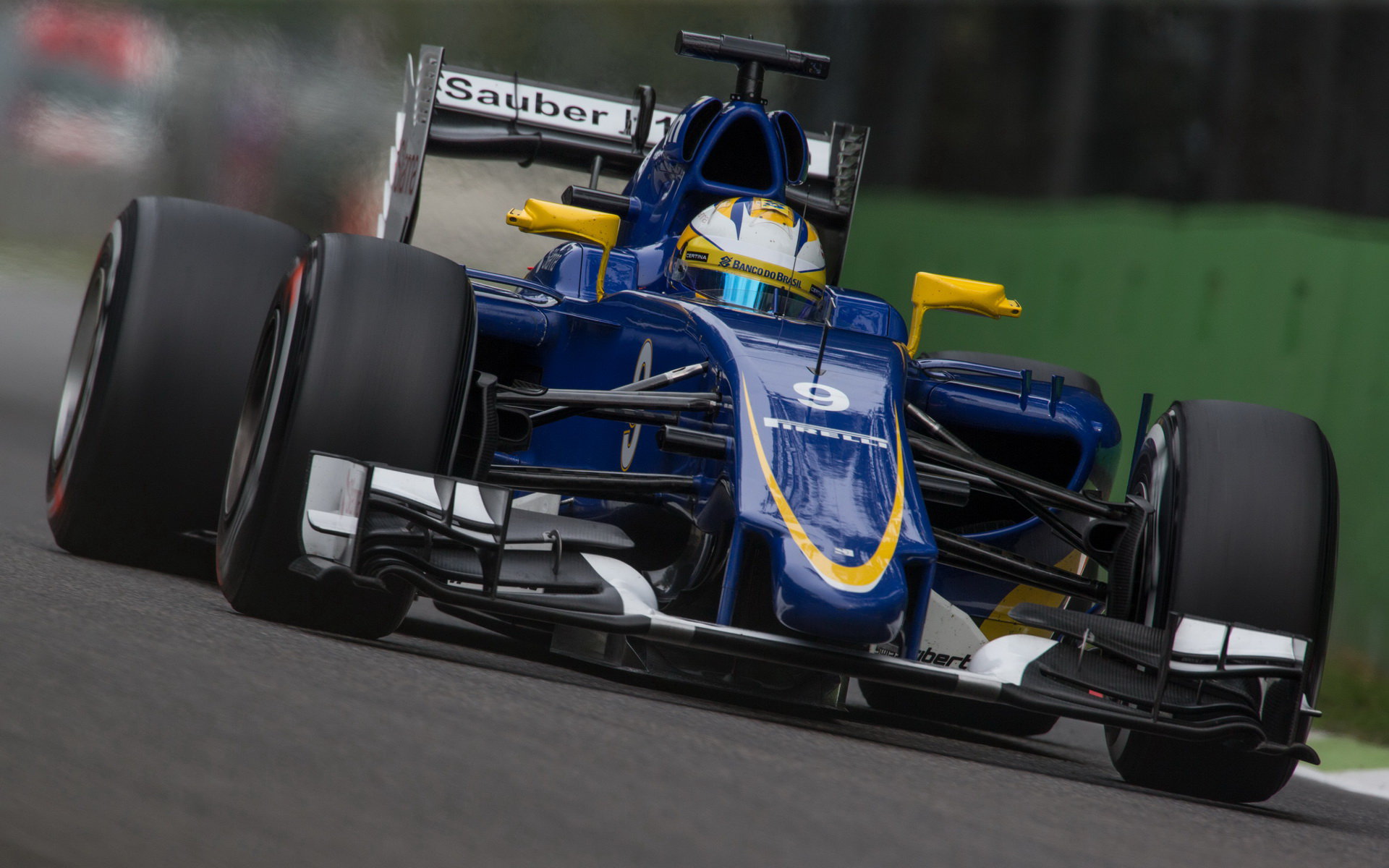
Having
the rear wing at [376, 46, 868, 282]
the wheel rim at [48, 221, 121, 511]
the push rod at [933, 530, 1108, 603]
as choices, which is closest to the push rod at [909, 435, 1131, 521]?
the push rod at [933, 530, 1108, 603]

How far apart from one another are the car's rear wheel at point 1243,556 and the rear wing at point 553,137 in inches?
115

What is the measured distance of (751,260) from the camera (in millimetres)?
5293

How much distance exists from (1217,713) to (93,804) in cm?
244

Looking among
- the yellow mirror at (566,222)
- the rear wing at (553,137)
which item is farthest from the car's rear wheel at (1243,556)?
the rear wing at (553,137)

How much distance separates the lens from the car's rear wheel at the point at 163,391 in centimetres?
488

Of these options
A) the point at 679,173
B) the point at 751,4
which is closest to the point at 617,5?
the point at 751,4

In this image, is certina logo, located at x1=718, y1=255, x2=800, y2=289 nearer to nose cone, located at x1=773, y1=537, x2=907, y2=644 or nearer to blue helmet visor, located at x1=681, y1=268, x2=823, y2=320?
blue helmet visor, located at x1=681, y1=268, x2=823, y2=320

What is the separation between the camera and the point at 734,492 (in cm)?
397

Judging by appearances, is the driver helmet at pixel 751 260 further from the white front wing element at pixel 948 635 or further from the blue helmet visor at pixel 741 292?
the white front wing element at pixel 948 635

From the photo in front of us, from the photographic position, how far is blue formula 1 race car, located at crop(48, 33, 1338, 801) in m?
3.81

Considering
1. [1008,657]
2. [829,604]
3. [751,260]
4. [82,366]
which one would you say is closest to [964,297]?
[751,260]

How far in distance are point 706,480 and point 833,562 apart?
2.02ft

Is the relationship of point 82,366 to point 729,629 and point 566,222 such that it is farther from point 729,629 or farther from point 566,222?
point 729,629

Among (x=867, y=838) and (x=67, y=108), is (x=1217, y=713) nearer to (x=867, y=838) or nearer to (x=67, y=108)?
(x=867, y=838)
